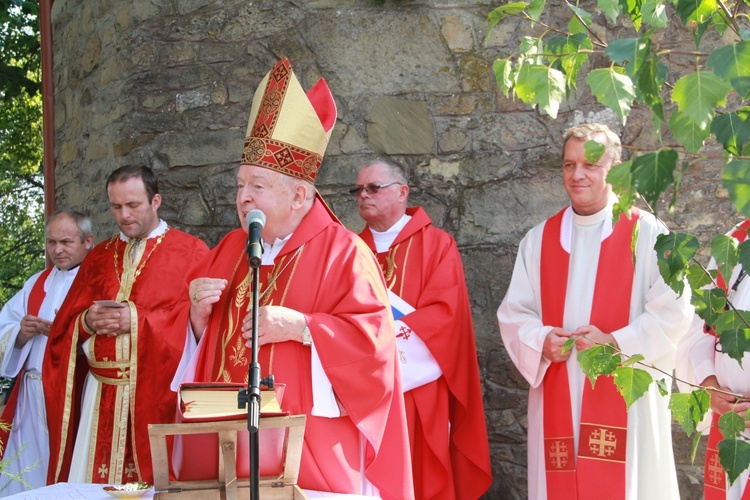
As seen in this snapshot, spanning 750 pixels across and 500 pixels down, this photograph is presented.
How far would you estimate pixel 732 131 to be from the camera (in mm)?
2480

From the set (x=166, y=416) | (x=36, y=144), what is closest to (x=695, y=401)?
(x=166, y=416)

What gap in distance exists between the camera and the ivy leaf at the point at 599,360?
2.92 metres

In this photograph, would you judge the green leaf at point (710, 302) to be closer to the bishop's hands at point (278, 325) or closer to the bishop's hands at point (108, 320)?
the bishop's hands at point (278, 325)

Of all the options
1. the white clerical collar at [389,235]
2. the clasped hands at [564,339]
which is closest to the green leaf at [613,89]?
the clasped hands at [564,339]

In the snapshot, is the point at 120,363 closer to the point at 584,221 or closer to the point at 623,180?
the point at 584,221

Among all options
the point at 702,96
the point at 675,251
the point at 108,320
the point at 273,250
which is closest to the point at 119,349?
the point at 108,320

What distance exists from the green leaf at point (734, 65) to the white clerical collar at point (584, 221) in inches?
115

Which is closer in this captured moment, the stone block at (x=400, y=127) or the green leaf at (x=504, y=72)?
the green leaf at (x=504, y=72)

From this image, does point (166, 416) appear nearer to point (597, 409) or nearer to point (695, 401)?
point (597, 409)

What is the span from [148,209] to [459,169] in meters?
1.85

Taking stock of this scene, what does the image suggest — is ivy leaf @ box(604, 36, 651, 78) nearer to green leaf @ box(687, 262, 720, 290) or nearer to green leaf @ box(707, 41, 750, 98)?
green leaf @ box(707, 41, 750, 98)

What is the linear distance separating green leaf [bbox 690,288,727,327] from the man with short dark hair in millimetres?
4253

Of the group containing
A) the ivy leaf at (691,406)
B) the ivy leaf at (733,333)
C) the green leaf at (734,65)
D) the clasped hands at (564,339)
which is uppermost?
the green leaf at (734,65)

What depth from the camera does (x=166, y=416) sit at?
214 inches
